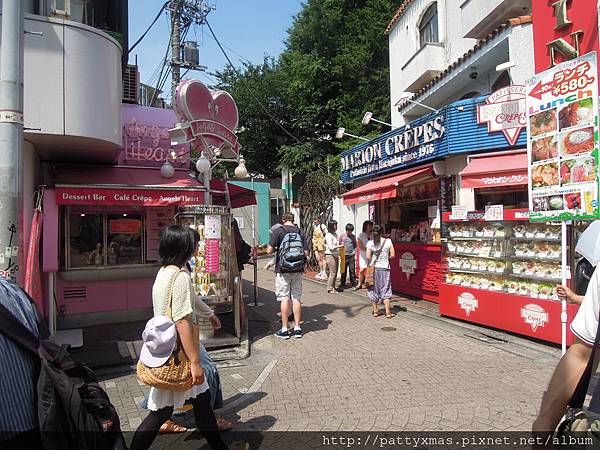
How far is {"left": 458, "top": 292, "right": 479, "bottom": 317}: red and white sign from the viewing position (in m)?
6.96

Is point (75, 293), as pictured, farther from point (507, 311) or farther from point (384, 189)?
point (507, 311)

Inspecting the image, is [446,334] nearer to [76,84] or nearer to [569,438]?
[569,438]

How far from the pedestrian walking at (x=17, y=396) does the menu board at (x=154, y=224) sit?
6817mm

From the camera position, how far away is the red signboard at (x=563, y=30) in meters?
5.72

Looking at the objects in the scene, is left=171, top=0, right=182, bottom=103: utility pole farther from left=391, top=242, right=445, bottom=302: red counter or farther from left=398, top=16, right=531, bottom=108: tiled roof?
left=391, top=242, right=445, bottom=302: red counter

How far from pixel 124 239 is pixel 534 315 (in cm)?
708

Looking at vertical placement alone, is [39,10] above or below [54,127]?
above

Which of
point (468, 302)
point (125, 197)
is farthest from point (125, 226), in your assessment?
point (468, 302)

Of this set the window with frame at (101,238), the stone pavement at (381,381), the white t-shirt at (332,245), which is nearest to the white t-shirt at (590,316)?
the stone pavement at (381,381)

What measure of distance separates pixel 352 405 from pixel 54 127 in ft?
16.2

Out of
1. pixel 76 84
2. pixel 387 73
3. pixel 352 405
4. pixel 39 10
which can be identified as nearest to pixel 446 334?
pixel 352 405

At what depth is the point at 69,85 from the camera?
5551 mm

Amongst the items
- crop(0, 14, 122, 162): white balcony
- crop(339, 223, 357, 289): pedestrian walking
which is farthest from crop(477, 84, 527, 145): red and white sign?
crop(0, 14, 122, 162): white balcony

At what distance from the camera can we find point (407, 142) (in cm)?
1008
